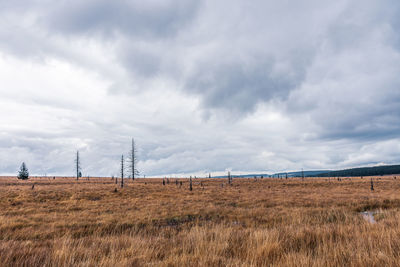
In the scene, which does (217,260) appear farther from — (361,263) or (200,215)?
(200,215)

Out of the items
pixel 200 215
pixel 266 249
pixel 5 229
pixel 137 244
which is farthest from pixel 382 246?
pixel 5 229

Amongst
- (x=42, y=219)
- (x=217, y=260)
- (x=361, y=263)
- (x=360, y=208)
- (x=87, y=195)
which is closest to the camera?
(x=361, y=263)

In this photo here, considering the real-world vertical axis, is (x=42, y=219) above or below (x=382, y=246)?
below

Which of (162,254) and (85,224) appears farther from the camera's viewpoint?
(85,224)

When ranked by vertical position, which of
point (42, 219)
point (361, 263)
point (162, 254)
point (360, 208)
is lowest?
point (360, 208)

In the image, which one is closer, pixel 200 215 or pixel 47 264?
pixel 47 264

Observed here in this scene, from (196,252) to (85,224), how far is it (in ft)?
29.5

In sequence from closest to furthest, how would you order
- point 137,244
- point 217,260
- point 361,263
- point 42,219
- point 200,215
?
point 361,263 < point 217,260 < point 137,244 < point 42,219 < point 200,215

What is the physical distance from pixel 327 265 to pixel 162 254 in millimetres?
3449

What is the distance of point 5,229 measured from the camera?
9984 mm

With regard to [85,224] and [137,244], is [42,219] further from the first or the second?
[137,244]

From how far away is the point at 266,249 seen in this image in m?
4.86

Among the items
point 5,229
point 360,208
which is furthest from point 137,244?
point 360,208

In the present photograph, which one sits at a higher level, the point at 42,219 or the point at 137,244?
the point at 137,244
